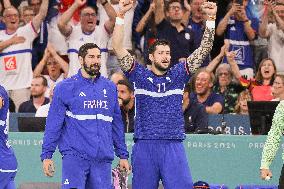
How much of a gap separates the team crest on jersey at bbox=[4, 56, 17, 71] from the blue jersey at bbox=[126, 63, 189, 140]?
622 cm

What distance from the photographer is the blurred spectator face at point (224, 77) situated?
17.9m

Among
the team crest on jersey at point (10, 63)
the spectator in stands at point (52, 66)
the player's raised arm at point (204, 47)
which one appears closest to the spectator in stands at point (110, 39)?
the spectator in stands at point (52, 66)

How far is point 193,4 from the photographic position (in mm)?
19156

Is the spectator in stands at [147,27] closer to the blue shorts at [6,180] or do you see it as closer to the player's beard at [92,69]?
the player's beard at [92,69]

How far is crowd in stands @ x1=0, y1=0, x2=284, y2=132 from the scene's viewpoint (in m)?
18.4

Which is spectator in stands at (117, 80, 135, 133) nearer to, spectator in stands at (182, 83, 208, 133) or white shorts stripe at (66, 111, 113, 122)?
spectator in stands at (182, 83, 208, 133)

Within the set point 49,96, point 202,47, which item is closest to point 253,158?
point 202,47

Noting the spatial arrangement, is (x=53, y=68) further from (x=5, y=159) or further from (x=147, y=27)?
(x=5, y=159)

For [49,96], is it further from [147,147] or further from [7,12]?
[147,147]

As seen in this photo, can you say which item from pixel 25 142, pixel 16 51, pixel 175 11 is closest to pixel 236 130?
pixel 175 11

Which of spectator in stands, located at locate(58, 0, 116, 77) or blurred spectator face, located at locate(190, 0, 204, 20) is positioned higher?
blurred spectator face, located at locate(190, 0, 204, 20)

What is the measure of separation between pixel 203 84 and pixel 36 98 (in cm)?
278

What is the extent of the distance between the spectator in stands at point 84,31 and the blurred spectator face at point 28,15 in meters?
0.75

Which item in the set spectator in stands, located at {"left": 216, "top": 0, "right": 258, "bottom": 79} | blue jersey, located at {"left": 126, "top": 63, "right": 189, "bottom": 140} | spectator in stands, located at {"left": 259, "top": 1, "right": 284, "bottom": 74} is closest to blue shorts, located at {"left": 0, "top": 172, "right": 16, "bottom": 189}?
blue jersey, located at {"left": 126, "top": 63, "right": 189, "bottom": 140}
